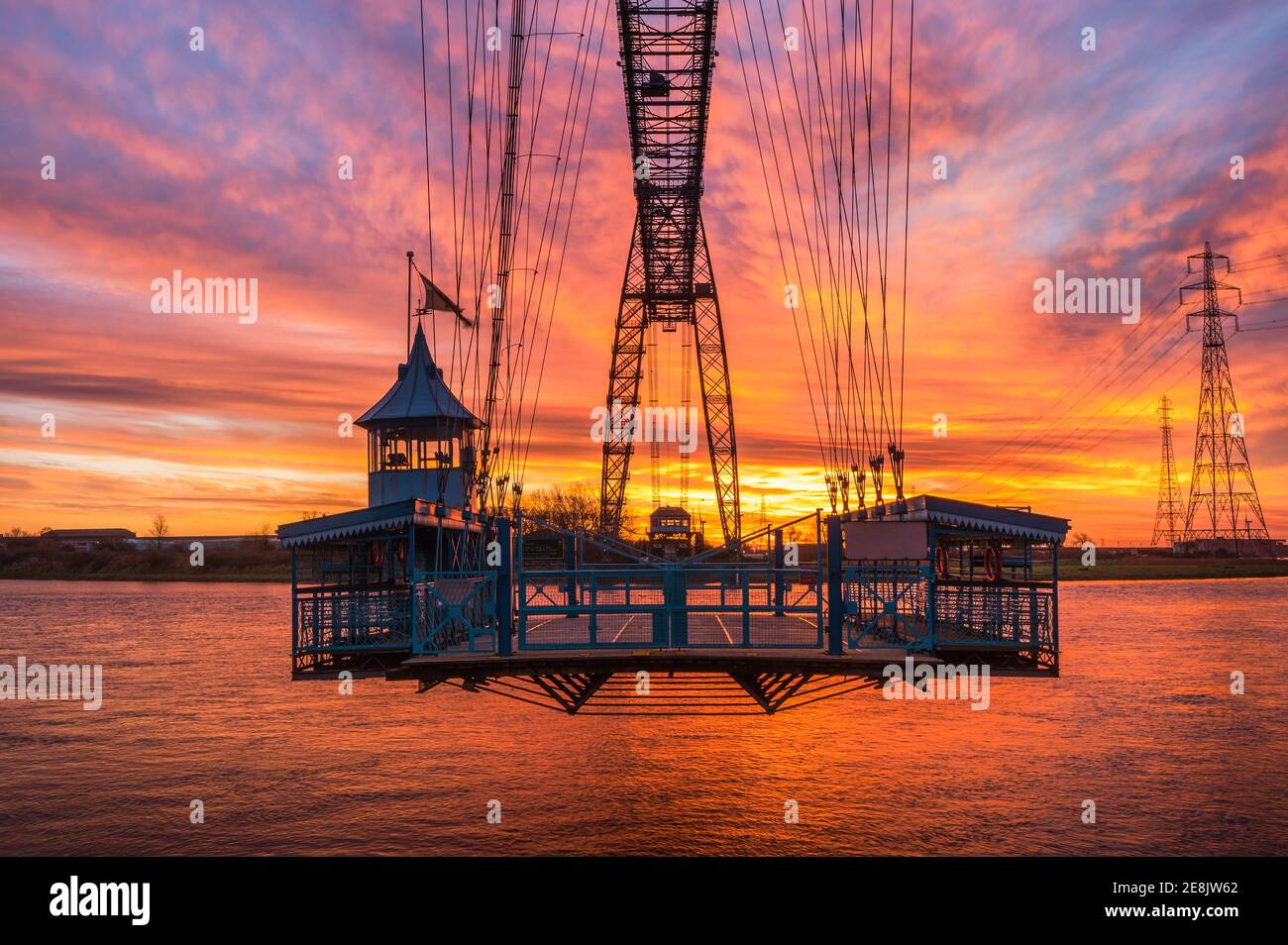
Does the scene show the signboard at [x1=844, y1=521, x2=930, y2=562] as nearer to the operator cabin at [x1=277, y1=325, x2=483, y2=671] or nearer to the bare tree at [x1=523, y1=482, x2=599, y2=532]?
the operator cabin at [x1=277, y1=325, x2=483, y2=671]

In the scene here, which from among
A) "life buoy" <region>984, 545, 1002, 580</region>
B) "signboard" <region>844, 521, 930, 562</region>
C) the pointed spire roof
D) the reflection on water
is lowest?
the reflection on water

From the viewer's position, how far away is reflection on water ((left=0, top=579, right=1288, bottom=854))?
27.1 m

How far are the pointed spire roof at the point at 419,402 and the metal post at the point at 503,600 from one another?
1780 cm

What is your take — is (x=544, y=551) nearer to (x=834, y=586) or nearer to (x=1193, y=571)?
(x=834, y=586)

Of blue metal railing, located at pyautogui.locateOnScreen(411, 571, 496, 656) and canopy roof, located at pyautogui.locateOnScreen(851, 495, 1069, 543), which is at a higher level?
canopy roof, located at pyautogui.locateOnScreen(851, 495, 1069, 543)

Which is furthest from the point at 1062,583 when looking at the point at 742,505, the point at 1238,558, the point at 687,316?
the point at 687,316

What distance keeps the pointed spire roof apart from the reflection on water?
39.7 feet

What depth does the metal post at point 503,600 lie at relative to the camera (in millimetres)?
16031

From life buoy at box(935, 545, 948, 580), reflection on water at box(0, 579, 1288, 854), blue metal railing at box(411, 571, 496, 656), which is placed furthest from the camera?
reflection on water at box(0, 579, 1288, 854)

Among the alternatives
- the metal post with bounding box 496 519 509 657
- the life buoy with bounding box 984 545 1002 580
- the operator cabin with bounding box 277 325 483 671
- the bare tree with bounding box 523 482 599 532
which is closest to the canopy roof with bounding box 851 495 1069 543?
the life buoy with bounding box 984 545 1002 580

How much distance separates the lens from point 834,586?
15.8 m

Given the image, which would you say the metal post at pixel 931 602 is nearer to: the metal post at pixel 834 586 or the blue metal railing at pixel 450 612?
the metal post at pixel 834 586

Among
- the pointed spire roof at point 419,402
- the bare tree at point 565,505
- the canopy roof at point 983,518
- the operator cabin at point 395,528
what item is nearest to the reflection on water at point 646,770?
the operator cabin at point 395,528

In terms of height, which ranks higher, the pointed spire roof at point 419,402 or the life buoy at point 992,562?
the pointed spire roof at point 419,402
